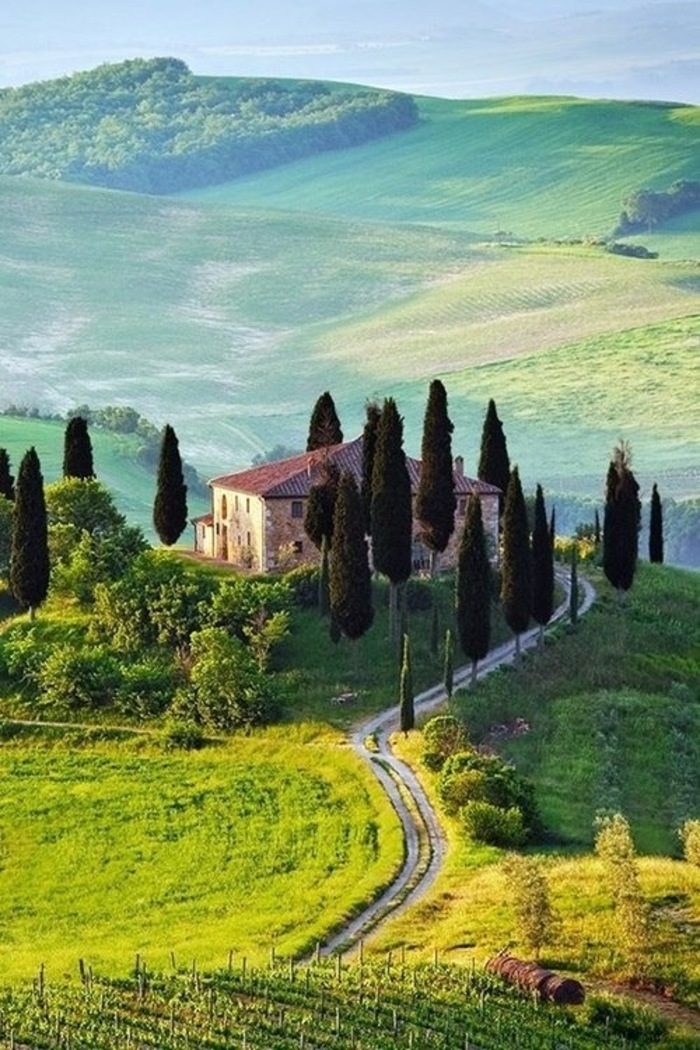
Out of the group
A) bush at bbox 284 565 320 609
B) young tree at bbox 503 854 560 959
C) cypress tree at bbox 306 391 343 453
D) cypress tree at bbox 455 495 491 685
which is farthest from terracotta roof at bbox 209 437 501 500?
young tree at bbox 503 854 560 959

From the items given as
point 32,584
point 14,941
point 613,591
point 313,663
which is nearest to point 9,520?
point 32,584

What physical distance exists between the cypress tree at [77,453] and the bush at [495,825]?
3804 centimetres

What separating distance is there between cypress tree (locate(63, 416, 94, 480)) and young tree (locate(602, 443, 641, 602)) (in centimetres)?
2151

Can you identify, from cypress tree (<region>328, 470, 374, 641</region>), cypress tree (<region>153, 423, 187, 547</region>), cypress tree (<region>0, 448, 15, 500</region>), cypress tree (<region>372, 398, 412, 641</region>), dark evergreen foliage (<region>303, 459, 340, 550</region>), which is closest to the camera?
cypress tree (<region>328, 470, 374, 641</region>)

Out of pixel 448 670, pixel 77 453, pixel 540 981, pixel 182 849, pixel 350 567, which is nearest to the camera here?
pixel 540 981

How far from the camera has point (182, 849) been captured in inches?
2621

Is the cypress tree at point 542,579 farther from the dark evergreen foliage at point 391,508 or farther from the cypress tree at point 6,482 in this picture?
the cypress tree at point 6,482

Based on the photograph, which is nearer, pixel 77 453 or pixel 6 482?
pixel 77 453

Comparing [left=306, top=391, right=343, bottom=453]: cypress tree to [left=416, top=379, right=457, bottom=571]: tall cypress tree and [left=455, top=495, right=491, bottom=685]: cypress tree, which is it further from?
[left=455, top=495, right=491, bottom=685]: cypress tree

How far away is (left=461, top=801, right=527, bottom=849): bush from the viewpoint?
6488 centimetres

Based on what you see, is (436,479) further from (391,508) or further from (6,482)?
(6,482)

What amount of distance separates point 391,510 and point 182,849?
22.2 m

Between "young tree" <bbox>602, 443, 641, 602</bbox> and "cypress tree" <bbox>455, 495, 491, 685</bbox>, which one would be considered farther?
"young tree" <bbox>602, 443, 641, 602</bbox>

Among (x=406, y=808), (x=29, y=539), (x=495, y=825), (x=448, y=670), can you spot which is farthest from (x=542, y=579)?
(x=495, y=825)
